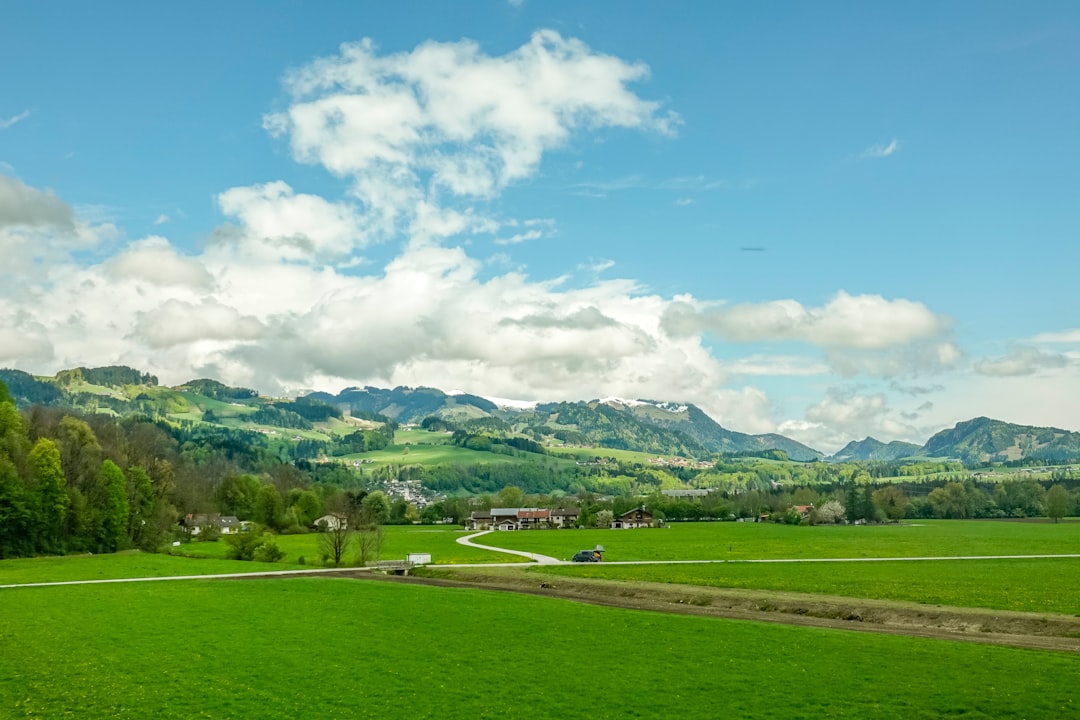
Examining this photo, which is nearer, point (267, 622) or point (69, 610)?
point (267, 622)

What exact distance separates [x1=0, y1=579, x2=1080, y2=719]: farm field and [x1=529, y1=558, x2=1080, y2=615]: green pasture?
642 inches

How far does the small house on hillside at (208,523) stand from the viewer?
155250 mm

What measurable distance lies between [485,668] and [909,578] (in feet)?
157

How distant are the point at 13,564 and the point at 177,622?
2353 inches

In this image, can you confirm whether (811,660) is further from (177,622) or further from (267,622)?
(177,622)

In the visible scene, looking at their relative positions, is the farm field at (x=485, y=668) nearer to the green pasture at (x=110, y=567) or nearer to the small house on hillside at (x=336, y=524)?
the green pasture at (x=110, y=567)

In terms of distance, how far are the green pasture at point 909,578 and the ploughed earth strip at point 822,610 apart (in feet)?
10.5

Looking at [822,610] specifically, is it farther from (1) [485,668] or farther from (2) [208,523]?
(2) [208,523]

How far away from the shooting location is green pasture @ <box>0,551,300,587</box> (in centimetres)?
7373

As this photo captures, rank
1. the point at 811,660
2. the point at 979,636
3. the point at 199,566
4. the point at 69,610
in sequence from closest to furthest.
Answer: the point at 811,660 → the point at 979,636 → the point at 69,610 → the point at 199,566

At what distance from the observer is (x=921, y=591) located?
56781 mm

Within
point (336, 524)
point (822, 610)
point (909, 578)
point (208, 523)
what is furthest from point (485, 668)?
point (208, 523)

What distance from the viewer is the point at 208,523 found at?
505ft

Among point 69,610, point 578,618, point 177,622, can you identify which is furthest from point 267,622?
point 578,618
